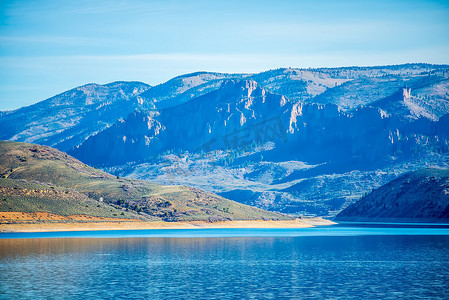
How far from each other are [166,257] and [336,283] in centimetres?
4913

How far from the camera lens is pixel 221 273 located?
10738cm

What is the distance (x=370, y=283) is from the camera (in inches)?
3730

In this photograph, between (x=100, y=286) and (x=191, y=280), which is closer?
(x=100, y=286)

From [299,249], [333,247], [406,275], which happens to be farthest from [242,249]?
[406,275]

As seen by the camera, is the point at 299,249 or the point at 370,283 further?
the point at 299,249

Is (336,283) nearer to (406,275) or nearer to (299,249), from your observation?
(406,275)

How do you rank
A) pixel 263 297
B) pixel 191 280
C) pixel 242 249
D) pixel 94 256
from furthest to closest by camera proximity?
1. pixel 242 249
2. pixel 94 256
3. pixel 191 280
4. pixel 263 297

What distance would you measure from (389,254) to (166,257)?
1806 inches

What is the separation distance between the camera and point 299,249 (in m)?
162

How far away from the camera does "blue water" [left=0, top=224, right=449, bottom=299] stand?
85.5 metres

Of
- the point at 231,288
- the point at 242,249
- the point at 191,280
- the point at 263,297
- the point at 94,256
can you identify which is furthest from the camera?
the point at 242,249

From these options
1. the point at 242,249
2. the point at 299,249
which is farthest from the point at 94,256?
the point at 299,249

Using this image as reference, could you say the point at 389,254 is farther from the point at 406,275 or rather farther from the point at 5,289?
the point at 5,289

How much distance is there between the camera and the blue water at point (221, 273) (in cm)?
8550
